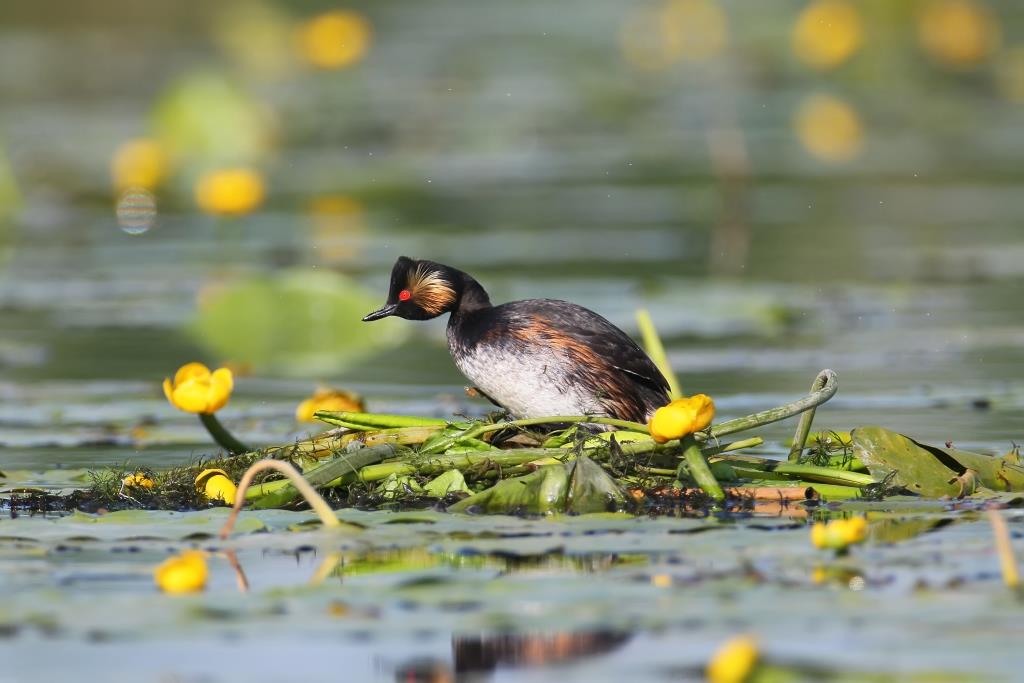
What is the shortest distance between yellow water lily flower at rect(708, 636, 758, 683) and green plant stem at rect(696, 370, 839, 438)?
2128 millimetres

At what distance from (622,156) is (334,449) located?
13775 millimetres

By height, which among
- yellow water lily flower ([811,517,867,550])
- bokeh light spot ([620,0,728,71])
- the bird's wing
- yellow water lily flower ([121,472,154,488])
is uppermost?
bokeh light spot ([620,0,728,71])

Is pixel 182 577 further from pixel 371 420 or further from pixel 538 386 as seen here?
pixel 538 386

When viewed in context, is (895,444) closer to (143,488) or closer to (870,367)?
(143,488)

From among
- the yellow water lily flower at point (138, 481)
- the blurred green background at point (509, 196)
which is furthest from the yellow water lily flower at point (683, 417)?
the blurred green background at point (509, 196)

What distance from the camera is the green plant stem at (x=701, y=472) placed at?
6660 mm

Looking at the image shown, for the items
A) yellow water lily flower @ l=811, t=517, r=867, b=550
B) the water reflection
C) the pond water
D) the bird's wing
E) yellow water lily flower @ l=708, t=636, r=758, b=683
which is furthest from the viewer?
the bird's wing

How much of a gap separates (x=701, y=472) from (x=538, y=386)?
40.5 inches

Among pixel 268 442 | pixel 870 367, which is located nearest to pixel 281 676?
pixel 268 442

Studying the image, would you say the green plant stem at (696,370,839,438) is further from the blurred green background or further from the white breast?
the blurred green background

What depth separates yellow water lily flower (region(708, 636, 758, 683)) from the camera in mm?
4465

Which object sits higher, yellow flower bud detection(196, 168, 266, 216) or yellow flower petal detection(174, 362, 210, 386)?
yellow flower bud detection(196, 168, 266, 216)

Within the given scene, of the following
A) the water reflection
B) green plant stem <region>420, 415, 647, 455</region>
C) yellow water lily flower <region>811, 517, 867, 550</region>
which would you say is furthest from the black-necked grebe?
the water reflection

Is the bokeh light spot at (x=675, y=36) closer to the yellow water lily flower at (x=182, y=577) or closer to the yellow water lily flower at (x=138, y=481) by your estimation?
the yellow water lily flower at (x=138, y=481)
